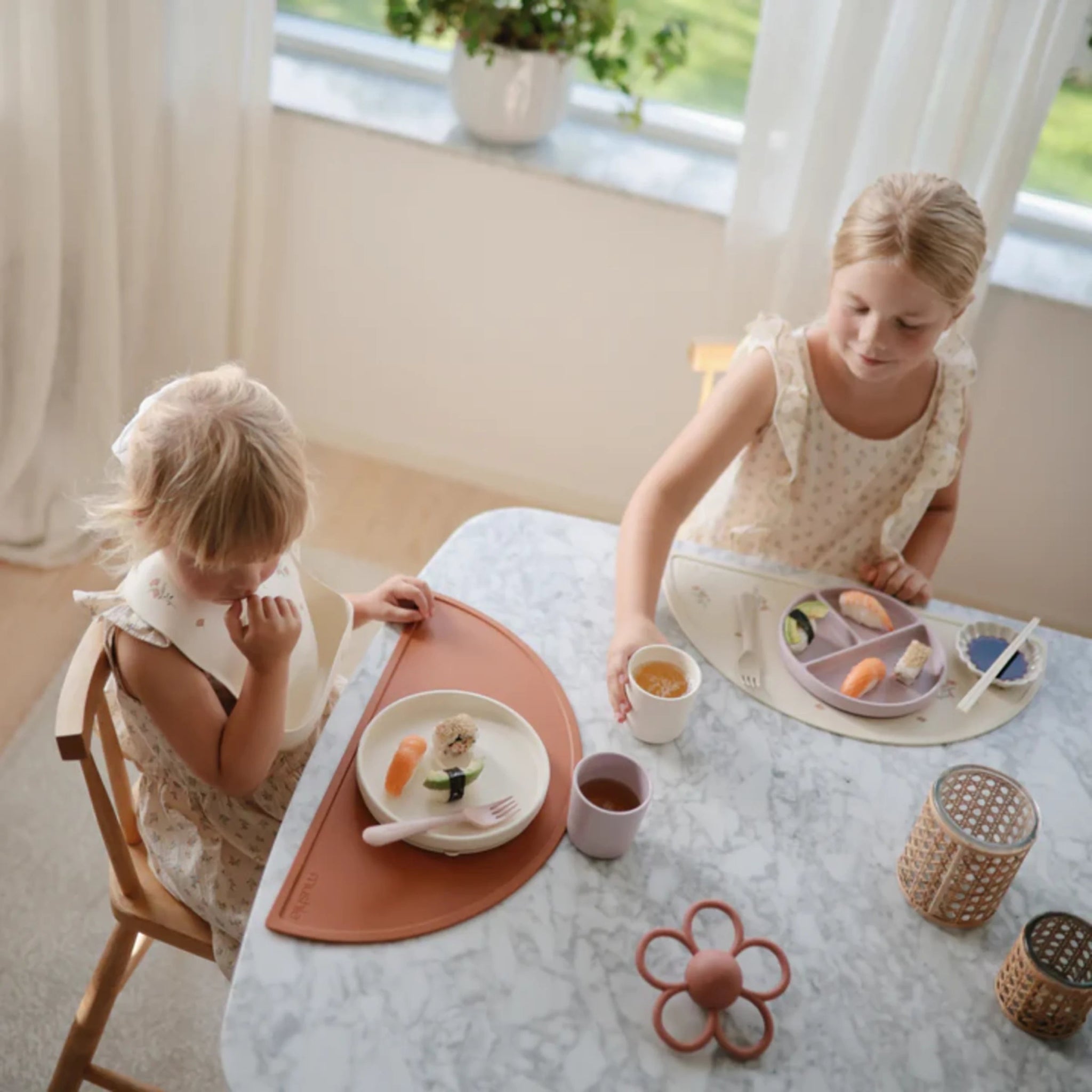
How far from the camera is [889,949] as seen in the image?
1127mm

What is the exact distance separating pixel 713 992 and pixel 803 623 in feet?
1.71

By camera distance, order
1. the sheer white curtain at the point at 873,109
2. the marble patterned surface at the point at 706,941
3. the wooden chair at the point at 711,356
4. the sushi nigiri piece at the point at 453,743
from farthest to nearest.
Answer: the sheer white curtain at the point at 873,109
the wooden chair at the point at 711,356
the sushi nigiri piece at the point at 453,743
the marble patterned surface at the point at 706,941

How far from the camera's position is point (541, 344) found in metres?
2.67

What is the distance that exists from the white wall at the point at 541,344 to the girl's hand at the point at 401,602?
1239mm

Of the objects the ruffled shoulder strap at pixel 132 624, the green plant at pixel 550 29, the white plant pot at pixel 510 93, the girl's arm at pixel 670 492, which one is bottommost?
the ruffled shoulder strap at pixel 132 624

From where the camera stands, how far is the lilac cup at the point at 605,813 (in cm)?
112

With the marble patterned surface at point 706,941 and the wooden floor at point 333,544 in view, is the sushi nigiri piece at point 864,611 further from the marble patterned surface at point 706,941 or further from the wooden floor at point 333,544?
the wooden floor at point 333,544

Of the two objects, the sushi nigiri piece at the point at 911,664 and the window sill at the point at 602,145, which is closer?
the sushi nigiri piece at the point at 911,664

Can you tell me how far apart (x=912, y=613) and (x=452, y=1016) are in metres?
0.79

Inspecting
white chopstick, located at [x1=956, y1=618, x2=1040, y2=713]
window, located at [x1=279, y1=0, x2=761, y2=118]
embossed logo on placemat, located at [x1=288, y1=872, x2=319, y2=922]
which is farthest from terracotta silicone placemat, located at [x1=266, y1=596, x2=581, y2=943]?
window, located at [x1=279, y1=0, x2=761, y2=118]

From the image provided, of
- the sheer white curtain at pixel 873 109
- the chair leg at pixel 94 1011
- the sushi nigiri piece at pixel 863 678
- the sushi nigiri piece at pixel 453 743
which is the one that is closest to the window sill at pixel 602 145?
the sheer white curtain at pixel 873 109

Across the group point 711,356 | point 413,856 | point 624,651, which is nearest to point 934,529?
point 711,356

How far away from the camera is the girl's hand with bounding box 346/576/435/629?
1.38 m

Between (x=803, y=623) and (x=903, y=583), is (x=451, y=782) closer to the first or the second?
(x=803, y=623)
